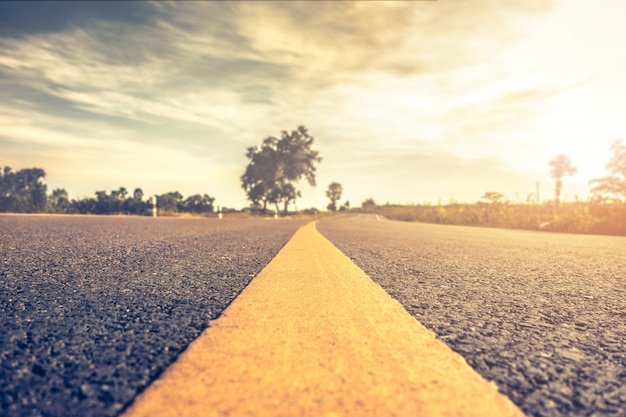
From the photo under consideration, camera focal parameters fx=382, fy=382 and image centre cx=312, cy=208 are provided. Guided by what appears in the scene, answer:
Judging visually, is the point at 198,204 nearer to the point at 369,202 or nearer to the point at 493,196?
the point at 493,196

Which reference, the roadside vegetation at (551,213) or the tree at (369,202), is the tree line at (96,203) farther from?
the tree at (369,202)

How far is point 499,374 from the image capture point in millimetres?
1360

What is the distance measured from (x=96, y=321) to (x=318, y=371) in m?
1.23

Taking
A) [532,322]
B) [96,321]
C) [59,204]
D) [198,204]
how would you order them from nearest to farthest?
[96,321] < [532,322] < [59,204] < [198,204]

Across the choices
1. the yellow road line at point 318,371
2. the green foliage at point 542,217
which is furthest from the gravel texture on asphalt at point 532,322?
the green foliage at point 542,217

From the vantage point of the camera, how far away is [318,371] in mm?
1298

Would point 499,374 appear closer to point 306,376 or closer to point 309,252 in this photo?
point 306,376

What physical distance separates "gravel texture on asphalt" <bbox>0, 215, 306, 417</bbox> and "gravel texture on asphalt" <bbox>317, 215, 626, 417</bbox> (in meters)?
1.19

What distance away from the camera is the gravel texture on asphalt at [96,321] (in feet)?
3.80

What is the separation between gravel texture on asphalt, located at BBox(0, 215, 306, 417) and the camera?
45.6 inches

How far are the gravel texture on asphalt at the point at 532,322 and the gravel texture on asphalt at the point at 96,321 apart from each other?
1192 millimetres

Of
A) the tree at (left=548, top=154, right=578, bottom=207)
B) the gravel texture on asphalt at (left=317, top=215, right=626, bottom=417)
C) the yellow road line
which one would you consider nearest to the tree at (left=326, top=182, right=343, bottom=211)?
the tree at (left=548, top=154, right=578, bottom=207)

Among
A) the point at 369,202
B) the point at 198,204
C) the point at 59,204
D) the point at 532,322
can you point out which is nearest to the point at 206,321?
the point at 532,322

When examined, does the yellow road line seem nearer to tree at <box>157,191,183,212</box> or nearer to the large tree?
tree at <box>157,191,183,212</box>
